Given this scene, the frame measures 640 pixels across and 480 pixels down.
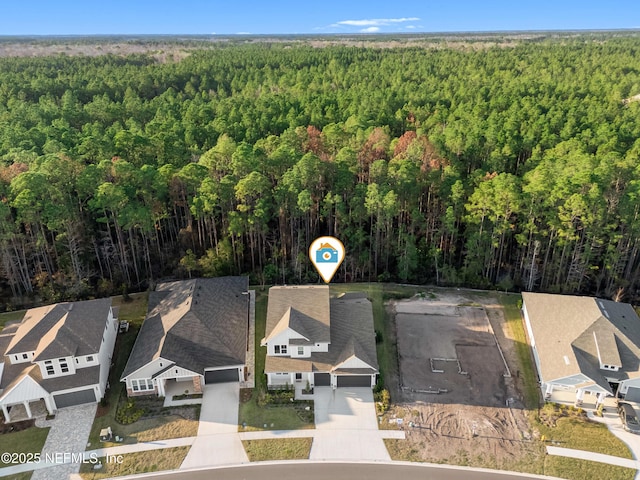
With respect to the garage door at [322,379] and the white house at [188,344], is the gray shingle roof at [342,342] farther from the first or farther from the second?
the white house at [188,344]

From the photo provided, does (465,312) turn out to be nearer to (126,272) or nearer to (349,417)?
(349,417)

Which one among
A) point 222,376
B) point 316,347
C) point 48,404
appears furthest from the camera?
point 316,347

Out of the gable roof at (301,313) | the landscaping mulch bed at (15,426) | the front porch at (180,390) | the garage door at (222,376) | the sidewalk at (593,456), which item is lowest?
the sidewalk at (593,456)

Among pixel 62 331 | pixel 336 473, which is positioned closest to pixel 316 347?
pixel 336 473

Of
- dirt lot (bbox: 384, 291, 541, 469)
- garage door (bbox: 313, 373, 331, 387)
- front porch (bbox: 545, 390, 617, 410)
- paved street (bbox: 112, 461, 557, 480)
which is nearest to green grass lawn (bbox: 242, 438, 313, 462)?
paved street (bbox: 112, 461, 557, 480)

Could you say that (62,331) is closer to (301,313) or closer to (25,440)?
(25,440)

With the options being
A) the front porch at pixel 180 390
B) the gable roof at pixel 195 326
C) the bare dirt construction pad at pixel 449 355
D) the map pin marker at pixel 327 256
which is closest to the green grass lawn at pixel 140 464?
the front porch at pixel 180 390

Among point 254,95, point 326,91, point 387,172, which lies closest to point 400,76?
point 326,91
